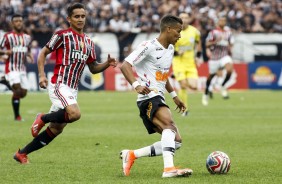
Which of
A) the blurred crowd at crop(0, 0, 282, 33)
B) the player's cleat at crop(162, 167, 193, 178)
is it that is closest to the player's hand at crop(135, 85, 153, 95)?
the player's cleat at crop(162, 167, 193, 178)

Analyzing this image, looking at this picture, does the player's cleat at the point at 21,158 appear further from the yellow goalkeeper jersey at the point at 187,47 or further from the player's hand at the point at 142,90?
the yellow goalkeeper jersey at the point at 187,47

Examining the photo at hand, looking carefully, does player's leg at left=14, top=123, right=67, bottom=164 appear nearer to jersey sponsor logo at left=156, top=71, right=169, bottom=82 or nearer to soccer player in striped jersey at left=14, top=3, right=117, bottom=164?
soccer player in striped jersey at left=14, top=3, right=117, bottom=164

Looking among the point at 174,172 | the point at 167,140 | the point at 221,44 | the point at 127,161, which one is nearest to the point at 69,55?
the point at 127,161

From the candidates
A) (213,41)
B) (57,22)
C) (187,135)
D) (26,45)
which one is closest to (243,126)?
(187,135)

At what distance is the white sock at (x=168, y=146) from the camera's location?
977cm

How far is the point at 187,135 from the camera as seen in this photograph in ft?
53.1

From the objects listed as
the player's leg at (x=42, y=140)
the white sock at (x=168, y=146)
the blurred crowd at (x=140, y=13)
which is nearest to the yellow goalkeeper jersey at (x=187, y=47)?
the player's leg at (x=42, y=140)

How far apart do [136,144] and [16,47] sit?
6.72m

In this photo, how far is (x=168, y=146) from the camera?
9859 millimetres

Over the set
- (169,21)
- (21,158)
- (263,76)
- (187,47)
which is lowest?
(263,76)

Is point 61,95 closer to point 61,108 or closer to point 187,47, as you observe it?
point 61,108

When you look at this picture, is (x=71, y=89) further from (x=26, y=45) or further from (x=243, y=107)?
(x=243, y=107)

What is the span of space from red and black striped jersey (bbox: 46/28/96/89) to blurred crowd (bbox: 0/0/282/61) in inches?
944

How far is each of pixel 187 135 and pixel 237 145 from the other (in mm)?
2111
